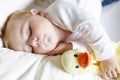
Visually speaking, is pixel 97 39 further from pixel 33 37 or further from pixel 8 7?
pixel 8 7

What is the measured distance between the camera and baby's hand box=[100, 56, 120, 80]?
0.72m

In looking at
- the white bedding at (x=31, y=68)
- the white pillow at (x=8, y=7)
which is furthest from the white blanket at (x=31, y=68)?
the white pillow at (x=8, y=7)

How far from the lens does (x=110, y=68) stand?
725 mm

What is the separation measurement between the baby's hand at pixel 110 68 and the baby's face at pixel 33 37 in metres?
0.17

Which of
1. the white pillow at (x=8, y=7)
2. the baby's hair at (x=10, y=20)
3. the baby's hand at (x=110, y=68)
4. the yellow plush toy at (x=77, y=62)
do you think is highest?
the white pillow at (x=8, y=7)

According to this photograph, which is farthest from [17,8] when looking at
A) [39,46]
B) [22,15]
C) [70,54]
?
[70,54]

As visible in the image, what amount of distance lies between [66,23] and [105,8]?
1.40ft

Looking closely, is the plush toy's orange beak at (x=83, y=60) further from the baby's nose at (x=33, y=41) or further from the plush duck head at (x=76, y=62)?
the baby's nose at (x=33, y=41)

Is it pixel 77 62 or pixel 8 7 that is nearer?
pixel 77 62

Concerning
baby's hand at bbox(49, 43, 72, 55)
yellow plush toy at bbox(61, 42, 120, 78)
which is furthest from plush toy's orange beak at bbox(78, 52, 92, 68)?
baby's hand at bbox(49, 43, 72, 55)

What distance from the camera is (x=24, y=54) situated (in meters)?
0.74

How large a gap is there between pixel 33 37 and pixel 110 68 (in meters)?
0.24

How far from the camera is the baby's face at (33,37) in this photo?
0.78m

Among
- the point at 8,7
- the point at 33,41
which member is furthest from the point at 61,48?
the point at 8,7
